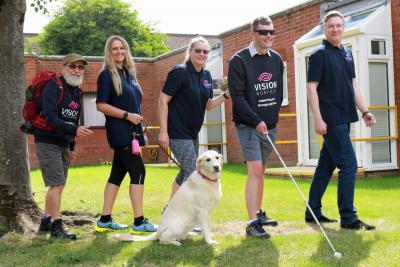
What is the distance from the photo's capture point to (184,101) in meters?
5.66

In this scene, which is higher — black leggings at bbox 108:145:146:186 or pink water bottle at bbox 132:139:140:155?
pink water bottle at bbox 132:139:140:155

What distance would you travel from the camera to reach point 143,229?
5688 millimetres

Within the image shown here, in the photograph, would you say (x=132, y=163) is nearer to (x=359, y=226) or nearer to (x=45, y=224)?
(x=45, y=224)

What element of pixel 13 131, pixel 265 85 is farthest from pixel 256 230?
pixel 13 131

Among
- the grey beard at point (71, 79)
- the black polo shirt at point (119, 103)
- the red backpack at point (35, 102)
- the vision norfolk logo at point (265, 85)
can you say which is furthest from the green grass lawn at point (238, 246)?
the grey beard at point (71, 79)

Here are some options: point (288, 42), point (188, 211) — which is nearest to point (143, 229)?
point (188, 211)

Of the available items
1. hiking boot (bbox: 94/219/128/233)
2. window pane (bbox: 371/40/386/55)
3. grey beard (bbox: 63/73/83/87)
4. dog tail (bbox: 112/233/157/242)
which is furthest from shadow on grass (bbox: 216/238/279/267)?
window pane (bbox: 371/40/386/55)

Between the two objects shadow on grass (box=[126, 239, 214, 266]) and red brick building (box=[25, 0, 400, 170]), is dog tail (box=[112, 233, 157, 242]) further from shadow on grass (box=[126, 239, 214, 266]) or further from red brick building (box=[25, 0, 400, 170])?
red brick building (box=[25, 0, 400, 170])

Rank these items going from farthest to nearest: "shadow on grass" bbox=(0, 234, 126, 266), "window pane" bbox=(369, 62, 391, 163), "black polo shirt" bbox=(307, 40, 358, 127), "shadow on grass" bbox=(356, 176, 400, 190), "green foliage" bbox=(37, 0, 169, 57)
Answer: "green foliage" bbox=(37, 0, 169, 57), "window pane" bbox=(369, 62, 391, 163), "shadow on grass" bbox=(356, 176, 400, 190), "black polo shirt" bbox=(307, 40, 358, 127), "shadow on grass" bbox=(0, 234, 126, 266)

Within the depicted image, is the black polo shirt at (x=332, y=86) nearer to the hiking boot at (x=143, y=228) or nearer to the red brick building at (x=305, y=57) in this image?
the hiking boot at (x=143, y=228)

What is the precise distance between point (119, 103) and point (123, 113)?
0.20 metres

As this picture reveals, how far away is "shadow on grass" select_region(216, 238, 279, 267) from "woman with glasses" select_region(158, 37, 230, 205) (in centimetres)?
106

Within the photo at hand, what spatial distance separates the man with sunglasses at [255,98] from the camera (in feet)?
17.4

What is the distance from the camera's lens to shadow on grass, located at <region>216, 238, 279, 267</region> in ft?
14.1
